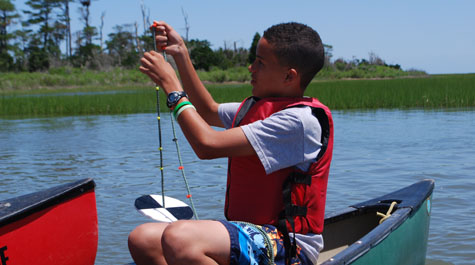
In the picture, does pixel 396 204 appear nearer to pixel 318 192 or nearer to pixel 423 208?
pixel 423 208

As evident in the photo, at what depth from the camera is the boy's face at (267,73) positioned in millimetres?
2471

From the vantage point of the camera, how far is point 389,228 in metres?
3.19

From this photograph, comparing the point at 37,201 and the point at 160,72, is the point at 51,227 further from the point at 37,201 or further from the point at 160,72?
the point at 160,72

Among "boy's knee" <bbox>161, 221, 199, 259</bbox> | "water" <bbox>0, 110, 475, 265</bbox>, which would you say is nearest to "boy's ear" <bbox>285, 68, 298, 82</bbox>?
"boy's knee" <bbox>161, 221, 199, 259</bbox>

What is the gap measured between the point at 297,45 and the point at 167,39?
0.74 metres

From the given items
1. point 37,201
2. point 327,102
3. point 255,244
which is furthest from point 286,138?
point 327,102

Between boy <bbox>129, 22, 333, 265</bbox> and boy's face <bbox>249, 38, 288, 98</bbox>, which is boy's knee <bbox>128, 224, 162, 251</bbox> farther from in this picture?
boy's face <bbox>249, 38, 288, 98</bbox>

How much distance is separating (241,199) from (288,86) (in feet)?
1.67

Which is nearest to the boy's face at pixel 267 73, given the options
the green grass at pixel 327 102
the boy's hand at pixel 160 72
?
the boy's hand at pixel 160 72

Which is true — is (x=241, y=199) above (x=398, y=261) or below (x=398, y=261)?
above

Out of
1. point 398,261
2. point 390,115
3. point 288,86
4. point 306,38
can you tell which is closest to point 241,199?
point 288,86

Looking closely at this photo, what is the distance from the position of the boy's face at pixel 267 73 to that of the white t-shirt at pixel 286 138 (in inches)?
6.5

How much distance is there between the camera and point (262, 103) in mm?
2510

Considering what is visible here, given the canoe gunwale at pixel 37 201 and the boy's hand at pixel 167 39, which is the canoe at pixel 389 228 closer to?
the boy's hand at pixel 167 39
